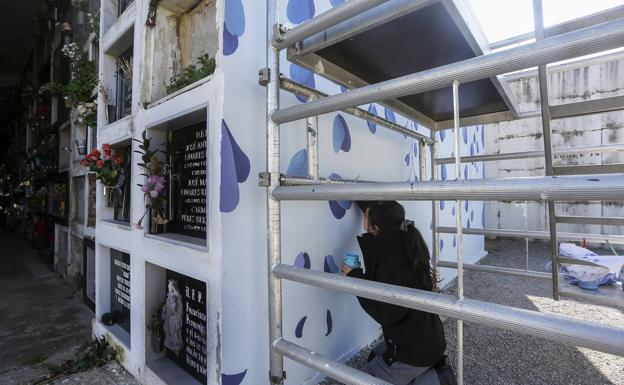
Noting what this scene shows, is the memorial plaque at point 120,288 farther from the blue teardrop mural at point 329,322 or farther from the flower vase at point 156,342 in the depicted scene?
the blue teardrop mural at point 329,322

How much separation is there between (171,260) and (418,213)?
3.13 metres

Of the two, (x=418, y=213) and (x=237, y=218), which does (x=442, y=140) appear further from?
(x=237, y=218)

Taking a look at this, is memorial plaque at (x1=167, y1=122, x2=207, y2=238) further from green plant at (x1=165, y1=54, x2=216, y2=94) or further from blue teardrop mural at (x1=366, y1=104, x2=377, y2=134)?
blue teardrop mural at (x1=366, y1=104, x2=377, y2=134)

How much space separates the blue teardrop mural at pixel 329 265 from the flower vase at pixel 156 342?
162cm

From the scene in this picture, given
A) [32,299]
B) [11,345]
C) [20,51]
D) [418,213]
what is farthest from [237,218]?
[20,51]

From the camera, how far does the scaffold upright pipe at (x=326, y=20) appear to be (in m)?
1.33

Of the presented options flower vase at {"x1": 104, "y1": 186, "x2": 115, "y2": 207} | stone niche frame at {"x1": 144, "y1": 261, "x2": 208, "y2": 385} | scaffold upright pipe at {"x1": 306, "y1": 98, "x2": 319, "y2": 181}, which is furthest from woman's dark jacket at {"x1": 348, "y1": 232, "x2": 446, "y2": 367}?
flower vase at {"x1": 104, "y1": 186, "x2": 115, "y2": 207}

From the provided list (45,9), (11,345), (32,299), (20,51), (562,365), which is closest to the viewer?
(562,365)

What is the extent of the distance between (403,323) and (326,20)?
1925 millimetres

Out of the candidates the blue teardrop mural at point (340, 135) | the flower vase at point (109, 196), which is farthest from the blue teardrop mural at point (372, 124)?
the flower vase at point (109, 196)

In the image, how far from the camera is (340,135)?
3.07 meters

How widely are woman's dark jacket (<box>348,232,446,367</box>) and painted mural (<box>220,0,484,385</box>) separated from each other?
0.57m

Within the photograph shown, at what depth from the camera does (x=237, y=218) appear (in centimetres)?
216

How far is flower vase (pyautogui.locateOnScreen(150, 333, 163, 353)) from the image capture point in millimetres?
2875
